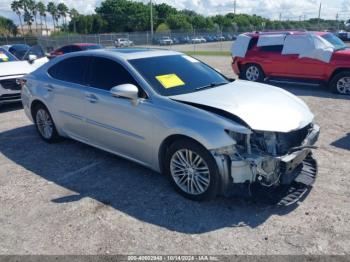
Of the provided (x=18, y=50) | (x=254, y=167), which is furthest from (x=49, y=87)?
(x=18, y=50)

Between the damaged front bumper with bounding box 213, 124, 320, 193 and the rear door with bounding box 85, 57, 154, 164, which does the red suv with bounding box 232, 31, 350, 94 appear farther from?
the rear door with bounding box 85, 57, 154, 164

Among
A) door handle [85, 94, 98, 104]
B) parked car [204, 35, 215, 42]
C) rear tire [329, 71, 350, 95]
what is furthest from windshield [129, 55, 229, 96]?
parked car [204, 35, 215, 42]

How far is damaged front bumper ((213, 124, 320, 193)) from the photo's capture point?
3.54 meters

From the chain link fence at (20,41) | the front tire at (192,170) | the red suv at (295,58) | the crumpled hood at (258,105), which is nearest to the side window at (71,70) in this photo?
the crumpled hood at (258,105)

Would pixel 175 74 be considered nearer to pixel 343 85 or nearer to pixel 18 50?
pixel 343 85

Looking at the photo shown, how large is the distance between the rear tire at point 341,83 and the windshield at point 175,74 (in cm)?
615

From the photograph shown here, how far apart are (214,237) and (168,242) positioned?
453 millimetres

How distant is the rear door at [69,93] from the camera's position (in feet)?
16.9

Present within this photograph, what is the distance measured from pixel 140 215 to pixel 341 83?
821 cm

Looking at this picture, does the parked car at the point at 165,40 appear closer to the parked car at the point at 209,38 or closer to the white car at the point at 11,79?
the parked car at the point at 209,38

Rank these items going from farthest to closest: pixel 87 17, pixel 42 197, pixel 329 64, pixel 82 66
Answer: pixel 87 17 → pixel 329 64 → pixel 82 66 → pixel 42 197

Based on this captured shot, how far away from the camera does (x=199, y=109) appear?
3826 millimetres

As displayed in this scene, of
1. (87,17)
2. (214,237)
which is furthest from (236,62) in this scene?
(87,17)

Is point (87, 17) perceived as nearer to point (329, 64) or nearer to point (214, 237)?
point (329, 64)
